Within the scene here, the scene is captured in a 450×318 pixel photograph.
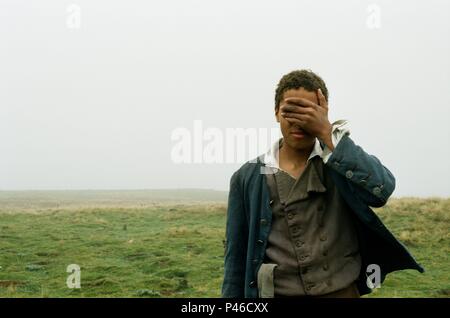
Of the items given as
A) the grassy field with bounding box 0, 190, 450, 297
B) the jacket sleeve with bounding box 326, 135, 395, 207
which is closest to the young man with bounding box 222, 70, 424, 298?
the jacket sleeve with bounding box 326, 135, 395, 207

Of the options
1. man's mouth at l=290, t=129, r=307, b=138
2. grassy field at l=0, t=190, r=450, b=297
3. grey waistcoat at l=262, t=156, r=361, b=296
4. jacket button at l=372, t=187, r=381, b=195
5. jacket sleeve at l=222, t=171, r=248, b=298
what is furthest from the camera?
grassy field at l=0, t=190, r=450, b=297

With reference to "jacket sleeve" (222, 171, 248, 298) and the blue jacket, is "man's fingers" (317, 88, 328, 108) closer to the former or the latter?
the blue jacket

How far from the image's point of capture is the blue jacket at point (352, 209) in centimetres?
242

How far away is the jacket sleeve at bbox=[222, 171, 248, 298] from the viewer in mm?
2824

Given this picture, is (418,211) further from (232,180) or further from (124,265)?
(232,180)

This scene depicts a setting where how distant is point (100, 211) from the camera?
27.2 meters

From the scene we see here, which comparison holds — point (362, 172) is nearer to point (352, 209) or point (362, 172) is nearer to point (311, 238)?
point (352, 209)

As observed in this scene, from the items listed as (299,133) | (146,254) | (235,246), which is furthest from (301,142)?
(146,254)

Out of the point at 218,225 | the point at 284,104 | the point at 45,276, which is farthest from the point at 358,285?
the point at 218,225

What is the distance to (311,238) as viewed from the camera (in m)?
2.53

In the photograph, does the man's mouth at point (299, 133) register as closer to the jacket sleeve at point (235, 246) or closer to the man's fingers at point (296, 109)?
the man's fingers at point (296, 109)

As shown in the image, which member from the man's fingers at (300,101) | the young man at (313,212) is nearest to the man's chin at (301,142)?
the young man at (313,212)

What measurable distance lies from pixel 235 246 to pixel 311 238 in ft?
1.78

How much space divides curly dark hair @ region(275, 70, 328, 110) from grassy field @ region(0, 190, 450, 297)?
7.57m
